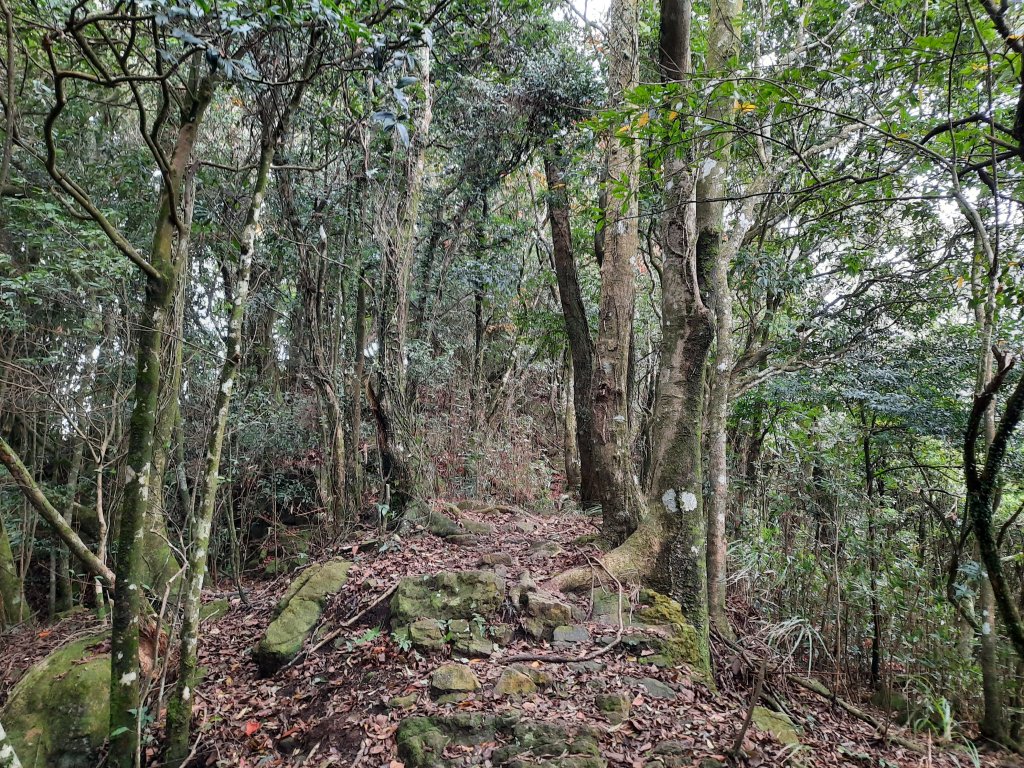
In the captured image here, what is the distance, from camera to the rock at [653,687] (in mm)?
3908

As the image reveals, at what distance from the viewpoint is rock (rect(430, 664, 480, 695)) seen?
12.6 feet

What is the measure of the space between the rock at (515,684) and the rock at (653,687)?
2.47ft

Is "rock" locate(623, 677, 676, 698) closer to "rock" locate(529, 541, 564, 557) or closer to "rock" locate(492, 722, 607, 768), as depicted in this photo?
"rock" locate(492, 722, 607, 768)

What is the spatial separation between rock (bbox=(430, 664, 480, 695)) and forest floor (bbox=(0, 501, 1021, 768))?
7 centimetres

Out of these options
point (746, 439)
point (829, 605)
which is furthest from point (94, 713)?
point (746, 439)

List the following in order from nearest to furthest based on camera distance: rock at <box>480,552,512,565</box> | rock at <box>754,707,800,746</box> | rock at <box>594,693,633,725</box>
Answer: rock at <box>594,693,633,725</box> → rock at <box>754,707,800,746</box> → rock at <box>480,552,512,565</box>

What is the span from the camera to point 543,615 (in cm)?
459

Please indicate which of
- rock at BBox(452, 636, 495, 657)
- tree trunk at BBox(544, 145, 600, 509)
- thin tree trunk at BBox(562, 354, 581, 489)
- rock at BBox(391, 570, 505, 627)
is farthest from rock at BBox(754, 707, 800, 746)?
thin tree trunk at BBox(562, 354, 581, 489)

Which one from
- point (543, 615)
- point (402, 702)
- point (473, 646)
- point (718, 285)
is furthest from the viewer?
point (718, 285)

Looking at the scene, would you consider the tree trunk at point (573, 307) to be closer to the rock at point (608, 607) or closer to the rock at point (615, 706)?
the rock at point (608, 607)

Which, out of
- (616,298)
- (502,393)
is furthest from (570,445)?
(616,298)

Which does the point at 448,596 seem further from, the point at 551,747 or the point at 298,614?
the point at 551,747

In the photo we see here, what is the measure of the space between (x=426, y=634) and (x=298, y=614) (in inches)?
56.6

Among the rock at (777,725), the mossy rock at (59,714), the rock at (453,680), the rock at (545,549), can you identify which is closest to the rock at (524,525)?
the rock at (545,549)
